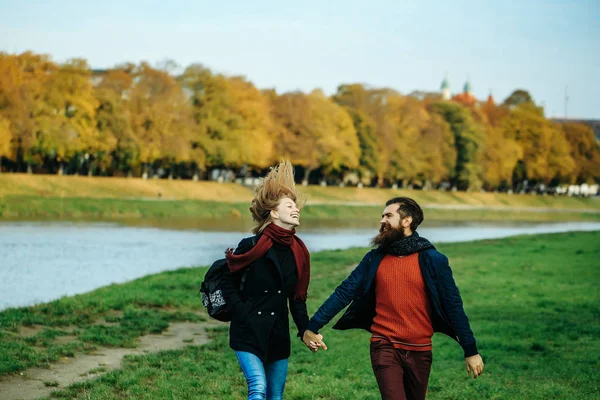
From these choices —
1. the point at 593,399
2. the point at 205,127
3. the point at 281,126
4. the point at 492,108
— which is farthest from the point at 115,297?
the point at 492,108

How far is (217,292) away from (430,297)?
61.8 inches

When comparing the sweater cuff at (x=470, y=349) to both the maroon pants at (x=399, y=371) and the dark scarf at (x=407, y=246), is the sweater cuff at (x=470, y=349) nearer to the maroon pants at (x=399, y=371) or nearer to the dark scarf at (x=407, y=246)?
the maroon pants at (x=399, y=371)

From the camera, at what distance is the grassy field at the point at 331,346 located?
33.6ft

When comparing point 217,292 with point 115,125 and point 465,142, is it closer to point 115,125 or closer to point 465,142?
point 115,125

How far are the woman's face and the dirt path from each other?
408 centimetres

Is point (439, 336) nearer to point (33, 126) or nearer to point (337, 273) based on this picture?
point (337, 273)

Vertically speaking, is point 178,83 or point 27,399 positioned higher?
point 178,83

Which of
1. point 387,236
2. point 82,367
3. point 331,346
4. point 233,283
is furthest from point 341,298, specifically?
point 331,346

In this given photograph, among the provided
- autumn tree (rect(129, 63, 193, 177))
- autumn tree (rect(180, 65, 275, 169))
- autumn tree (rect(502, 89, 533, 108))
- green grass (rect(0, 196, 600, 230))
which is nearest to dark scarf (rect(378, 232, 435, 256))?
green grass (rect(0, 196, 600, 230))

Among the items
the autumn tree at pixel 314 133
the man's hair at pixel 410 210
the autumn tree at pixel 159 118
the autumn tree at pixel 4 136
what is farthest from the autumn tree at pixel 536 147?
the man's hair at pixel 410 210

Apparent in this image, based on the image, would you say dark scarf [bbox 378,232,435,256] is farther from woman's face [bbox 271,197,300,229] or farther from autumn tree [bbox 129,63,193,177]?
autumn tree [bbox 129,63,193,177]

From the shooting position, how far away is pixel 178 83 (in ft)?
274

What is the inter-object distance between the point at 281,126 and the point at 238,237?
5002 centimetres

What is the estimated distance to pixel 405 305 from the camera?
268 inches
